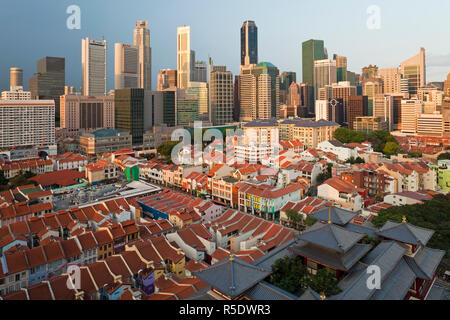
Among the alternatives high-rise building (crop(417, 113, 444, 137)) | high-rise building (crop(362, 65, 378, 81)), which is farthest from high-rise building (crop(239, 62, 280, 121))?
high-rise building (crop(362, 65, 378, 81))

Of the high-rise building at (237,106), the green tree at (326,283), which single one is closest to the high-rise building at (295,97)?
the high-rise building at (237,106)

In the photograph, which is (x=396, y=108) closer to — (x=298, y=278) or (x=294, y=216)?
(x=294, y=216)

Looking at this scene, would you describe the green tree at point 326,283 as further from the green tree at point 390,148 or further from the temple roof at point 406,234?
the green tree at point 390,148

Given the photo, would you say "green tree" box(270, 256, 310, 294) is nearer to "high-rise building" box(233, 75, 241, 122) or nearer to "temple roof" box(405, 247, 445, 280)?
"temple roof" box(405, 247, 445, 280)

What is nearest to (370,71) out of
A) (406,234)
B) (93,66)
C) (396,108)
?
(396,108)

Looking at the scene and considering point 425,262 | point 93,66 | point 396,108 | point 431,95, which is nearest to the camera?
point 425,262
